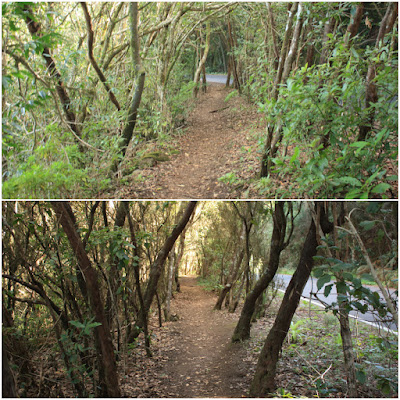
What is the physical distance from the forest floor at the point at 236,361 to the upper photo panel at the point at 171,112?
1477mm

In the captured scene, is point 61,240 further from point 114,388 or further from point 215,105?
point 215,105

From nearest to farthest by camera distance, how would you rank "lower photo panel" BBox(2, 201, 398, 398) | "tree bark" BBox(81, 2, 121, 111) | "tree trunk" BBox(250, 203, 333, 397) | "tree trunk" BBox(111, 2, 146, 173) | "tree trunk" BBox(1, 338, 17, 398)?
"tree trunk" BBox(1, 338, 17, 398) < "lower photo panel" BBox(2, 201, 398, 398) < "tree trunk" BBox(250, 203, 333, 397) < "tree bark" BBox(81, 2, 121, 111) < "tree trunk" BBox(111, 2, 146, 173)

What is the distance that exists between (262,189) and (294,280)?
1.25m

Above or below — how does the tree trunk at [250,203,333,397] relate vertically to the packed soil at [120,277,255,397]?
above

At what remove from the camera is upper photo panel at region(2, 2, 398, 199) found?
8.67 ft

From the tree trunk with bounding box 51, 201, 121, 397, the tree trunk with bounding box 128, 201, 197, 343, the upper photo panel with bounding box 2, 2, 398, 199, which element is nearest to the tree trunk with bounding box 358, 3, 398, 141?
the upper photo panel with bounding box 2, 2, 398, 199

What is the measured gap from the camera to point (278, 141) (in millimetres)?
4012

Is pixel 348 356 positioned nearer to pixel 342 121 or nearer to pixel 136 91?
pixel 342 121

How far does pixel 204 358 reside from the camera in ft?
15.5

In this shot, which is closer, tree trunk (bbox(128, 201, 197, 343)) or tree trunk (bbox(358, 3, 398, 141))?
tree trunk (bbox(358, 3, 398, 141))

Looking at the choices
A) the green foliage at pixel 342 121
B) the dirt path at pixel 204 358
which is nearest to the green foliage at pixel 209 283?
the dirt path at pixel 204 358

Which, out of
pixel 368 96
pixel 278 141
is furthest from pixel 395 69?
pixel 278 141

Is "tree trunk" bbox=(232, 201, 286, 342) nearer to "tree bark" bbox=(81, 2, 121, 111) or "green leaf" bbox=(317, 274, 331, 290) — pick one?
"green leaf" bbox=(317, 274, 331, 290)

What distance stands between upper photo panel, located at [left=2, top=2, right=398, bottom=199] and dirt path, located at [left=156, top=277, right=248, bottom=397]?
2164mm
